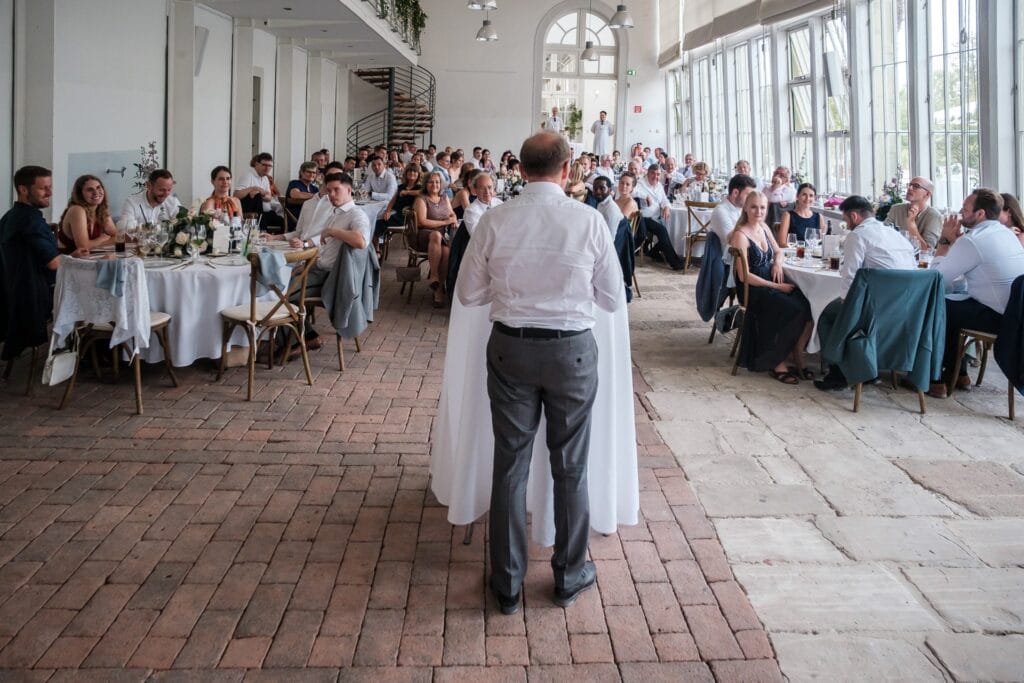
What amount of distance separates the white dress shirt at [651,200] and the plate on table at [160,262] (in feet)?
21.4

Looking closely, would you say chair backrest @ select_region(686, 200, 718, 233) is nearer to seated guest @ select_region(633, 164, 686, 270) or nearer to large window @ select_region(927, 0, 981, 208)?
seated guest @ select_region(633, 164, 686, 270)

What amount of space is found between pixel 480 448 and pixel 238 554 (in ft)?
→ 3.01

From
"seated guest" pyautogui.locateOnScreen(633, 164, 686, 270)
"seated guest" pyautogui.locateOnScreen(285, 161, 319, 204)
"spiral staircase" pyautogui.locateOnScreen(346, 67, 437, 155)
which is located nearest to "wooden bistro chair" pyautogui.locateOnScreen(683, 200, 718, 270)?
"seated guest" pyautogui.locateOnScreen(633, 164, 686, 270)

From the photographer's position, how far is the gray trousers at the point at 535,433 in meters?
2.67

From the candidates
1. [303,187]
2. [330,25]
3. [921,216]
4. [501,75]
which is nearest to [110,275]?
[921,216]

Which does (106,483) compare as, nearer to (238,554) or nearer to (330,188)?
(238,554)

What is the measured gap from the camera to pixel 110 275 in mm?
4574

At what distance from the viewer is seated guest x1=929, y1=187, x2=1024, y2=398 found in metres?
5.32

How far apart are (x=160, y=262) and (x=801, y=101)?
10.6 metres

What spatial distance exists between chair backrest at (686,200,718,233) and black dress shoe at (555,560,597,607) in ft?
25.3

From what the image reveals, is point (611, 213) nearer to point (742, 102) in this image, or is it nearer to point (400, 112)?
point (742, 102)

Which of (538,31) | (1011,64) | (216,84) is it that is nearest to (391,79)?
(538,31)

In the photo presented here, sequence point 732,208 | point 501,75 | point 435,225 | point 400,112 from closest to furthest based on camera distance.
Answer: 1. point 732,208
2. point 435,225
3. point 400,112
4. point 501,75

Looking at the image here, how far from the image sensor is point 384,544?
3.31 metres
